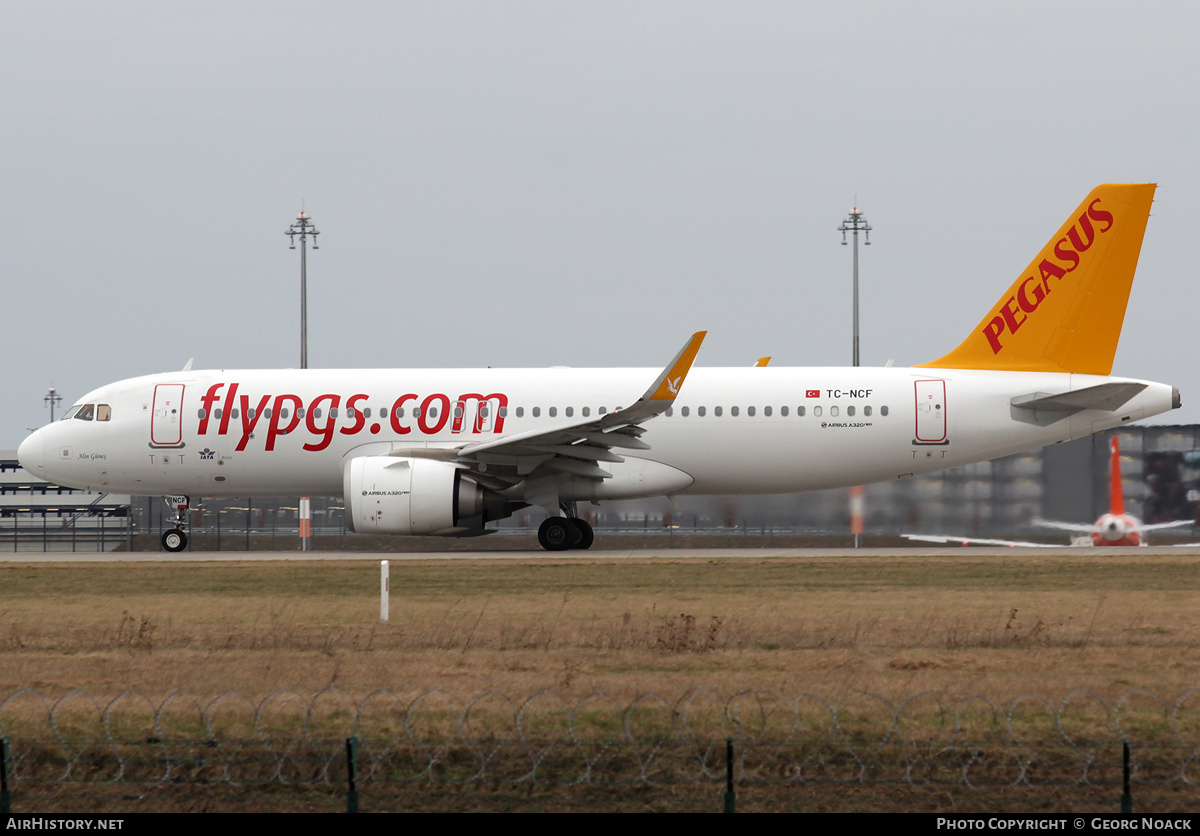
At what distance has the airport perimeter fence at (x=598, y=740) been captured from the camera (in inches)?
319

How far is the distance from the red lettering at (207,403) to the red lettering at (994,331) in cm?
1585

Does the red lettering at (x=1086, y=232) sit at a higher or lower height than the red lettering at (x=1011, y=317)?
higher

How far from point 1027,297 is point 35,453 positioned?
20.9 m

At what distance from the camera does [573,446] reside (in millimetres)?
24547

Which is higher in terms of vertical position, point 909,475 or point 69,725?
point 909,475

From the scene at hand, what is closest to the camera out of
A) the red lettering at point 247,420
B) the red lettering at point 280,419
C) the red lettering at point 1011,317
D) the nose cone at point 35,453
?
the red lettering at point 1011,317

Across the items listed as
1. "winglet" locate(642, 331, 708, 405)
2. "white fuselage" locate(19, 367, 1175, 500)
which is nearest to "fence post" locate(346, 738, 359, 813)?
Answer: "winglet" locate(642, 331, 708, 405)

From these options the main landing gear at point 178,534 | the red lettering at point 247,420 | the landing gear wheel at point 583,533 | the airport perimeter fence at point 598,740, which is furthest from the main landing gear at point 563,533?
the airport perimeter fence at point 598,740

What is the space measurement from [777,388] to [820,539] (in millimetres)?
3844

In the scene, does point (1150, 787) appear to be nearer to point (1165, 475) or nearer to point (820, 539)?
point (820, 539)

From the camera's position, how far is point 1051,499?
26922 mm

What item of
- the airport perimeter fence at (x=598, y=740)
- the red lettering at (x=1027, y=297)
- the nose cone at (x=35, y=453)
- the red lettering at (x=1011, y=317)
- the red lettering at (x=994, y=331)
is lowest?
the airport perimeter fence at (x=598, y=740)

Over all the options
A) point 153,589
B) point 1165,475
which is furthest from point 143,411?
point 1165,475

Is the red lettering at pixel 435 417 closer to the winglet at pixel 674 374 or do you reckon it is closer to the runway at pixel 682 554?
the runway at pixel 682 554
